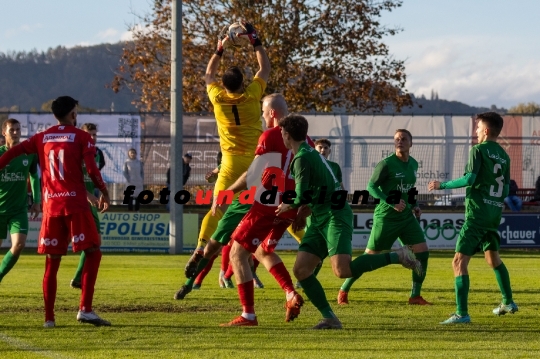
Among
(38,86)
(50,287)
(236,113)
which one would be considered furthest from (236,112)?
(38,86)

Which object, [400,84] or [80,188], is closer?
[80,188]

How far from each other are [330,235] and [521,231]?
55.5 ft

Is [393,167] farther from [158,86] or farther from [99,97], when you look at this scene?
[99,97]

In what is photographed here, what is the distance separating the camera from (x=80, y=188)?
9758 mm

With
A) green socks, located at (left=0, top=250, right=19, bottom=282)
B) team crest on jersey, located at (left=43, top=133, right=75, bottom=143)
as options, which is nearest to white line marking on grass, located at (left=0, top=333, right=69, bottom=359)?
team crest on jersey, located at (left=43, top=133, right=75, bottom=143)

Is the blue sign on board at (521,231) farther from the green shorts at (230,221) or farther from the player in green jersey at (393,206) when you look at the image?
the green shorts at (230,221)

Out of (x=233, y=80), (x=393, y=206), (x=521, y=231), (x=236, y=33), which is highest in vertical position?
(x=236, y=33)

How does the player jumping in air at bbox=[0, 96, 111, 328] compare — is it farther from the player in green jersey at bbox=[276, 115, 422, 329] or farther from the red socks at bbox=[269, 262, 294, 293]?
the player in green jersey at bbox=[276, 115, 422, 329]

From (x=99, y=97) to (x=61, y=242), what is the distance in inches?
7505

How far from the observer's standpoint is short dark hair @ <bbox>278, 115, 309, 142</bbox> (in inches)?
368

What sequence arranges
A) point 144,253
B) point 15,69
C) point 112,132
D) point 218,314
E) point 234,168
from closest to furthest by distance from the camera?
point 218,314
point 234,168
point 144,253
point 112,132
point 15,69

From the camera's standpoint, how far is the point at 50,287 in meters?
9.77

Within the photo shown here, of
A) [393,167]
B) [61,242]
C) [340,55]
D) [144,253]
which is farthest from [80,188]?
[340,55]

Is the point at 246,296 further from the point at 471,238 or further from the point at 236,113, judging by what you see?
the point at 236,113
